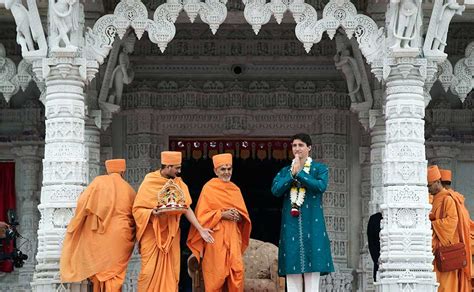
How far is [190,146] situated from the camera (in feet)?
54.2

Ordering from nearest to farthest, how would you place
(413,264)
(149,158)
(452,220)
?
(413,264), (452,220), (149,158)

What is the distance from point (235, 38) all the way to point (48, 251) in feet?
16.9

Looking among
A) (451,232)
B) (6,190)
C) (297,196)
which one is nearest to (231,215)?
(297,196)

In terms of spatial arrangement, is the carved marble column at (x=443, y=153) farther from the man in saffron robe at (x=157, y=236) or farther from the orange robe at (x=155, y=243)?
the orange robe at (x=155, y=243)

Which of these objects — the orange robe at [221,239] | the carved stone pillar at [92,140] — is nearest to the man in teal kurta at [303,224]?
the orange robe at [221,239]

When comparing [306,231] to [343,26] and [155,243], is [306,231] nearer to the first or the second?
[155,243]

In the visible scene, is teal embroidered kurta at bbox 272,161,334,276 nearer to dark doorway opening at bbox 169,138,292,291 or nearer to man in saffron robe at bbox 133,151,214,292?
man in saffron robe at bbox 133,151,214,292

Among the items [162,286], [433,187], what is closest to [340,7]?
[433,187]

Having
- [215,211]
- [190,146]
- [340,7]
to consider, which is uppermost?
[340,7]

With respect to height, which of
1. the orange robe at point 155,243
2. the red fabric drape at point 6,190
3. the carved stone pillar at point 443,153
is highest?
the carved stone pillar at point 443,153

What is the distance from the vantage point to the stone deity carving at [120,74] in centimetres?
1448

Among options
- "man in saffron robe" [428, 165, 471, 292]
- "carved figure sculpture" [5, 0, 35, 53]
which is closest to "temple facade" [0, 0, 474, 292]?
"carved figure sculpture" [5, 0, 35, 53]

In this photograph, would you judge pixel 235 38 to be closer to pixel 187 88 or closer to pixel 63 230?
pixel 187 88

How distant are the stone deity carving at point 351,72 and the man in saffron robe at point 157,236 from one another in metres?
3.05
